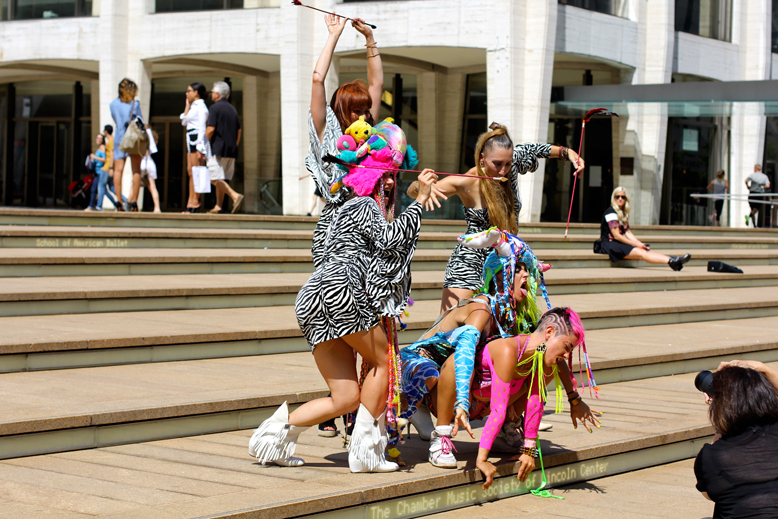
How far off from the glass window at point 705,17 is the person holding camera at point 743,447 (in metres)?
23.7

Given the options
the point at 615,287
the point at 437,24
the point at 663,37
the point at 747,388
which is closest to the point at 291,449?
the point at 747,388

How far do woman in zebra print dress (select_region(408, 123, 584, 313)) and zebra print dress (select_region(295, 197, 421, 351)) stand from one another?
1046 millimetres

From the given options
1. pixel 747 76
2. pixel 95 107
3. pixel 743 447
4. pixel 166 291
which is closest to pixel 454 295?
pixel 743 447

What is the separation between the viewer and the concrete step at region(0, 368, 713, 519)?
359cm

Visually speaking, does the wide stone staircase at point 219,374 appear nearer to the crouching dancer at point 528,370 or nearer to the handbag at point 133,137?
the crouching dancer at point 528,370

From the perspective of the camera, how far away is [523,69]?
2075 cm

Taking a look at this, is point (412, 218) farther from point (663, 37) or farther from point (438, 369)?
point (663, 37)

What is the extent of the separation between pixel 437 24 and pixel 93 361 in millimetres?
16593

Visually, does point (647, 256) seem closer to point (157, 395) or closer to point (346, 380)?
point (157, 395)

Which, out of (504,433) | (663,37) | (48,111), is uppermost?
(663,37)

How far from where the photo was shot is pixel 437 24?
20984 millimetres

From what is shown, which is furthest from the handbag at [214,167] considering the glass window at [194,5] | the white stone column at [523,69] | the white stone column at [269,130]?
the white stone column at [269,130]

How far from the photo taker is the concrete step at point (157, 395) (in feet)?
14.4

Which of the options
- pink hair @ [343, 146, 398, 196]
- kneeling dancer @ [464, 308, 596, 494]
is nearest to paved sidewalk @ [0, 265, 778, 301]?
pink hair @ [343, 146, 398, 196]
